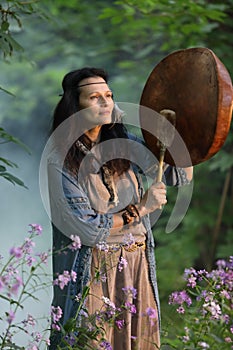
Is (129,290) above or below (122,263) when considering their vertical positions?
below

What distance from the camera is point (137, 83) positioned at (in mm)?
7020

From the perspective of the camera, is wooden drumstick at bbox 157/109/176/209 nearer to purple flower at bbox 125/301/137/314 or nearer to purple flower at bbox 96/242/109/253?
purple flower at bbox 96/242/109/253

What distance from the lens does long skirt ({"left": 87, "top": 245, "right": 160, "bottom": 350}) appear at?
2.65 m

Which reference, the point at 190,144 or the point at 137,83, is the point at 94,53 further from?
the point at 190,144

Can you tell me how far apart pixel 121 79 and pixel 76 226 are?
4660 millimetres

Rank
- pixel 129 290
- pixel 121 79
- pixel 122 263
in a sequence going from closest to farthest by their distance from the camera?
1. pixel 129 290
2. pixel 122 263
3. pixel 121 79

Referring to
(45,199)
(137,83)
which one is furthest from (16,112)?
(45,199)

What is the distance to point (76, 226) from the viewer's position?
259 cm

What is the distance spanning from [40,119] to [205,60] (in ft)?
19.1

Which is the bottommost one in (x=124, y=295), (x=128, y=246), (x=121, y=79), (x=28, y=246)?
(x=28, y=246)

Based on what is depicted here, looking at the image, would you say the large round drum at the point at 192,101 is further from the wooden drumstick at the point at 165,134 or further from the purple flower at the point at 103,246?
the purple flower at the point at 103,246

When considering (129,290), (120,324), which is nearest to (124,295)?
(120,324)

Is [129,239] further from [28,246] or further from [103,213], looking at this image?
[28,246]

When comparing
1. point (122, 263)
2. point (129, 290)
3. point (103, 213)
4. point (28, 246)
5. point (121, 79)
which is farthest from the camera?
point (121, 79)
